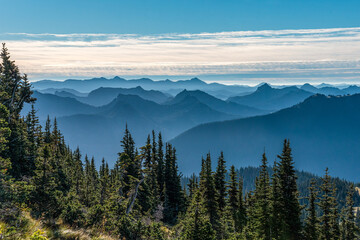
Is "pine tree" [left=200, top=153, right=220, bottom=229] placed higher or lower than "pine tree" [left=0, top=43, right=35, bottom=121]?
lower

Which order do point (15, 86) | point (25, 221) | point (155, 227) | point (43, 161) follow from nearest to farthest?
point (25, 221), point (155, 227), point (43, 161), point (15, 86)

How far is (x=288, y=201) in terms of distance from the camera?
83.5 feet

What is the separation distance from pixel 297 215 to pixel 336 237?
16.9m

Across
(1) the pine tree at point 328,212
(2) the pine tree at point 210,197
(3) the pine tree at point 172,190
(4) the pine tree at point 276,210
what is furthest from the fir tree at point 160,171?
(4) the pine tree at point 276,210

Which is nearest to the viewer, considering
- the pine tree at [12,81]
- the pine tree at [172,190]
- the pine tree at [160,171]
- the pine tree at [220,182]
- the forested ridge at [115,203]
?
the forested ridge at [115,203]

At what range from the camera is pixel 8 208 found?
13258mm

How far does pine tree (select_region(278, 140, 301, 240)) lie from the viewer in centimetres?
2527

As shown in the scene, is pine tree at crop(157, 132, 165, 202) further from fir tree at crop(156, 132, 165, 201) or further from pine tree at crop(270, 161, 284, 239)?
pine tree at crop(270, 161, 284, 239)

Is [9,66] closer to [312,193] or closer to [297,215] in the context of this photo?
[297,215]

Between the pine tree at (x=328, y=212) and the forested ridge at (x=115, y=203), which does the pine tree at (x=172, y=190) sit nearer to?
the forested ridge at (x=115, y=203)

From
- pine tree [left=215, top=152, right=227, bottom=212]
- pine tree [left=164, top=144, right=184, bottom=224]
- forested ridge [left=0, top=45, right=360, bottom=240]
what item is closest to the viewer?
forested ridge [left=0, top=45, right=360, bottom=240]

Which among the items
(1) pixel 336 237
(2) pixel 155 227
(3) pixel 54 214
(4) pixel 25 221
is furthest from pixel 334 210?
(4) pixel 25 221

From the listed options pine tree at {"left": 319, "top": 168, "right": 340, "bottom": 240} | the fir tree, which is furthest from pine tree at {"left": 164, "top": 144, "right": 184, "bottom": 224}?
pine tree at {"left": 319, "top": 168, "right": 340, "bottom": 240}

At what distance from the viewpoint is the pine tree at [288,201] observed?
25.3 metres
